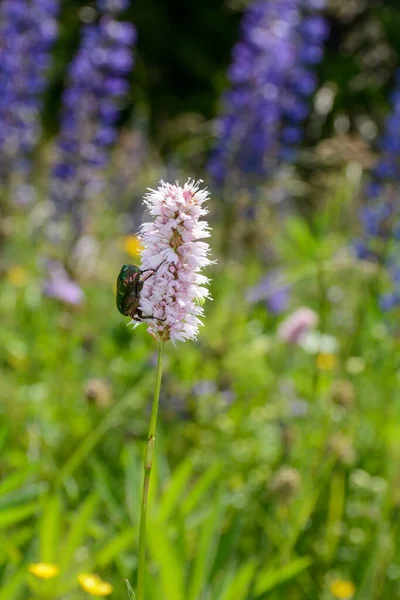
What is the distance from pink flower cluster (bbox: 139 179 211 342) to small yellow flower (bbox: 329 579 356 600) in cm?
120

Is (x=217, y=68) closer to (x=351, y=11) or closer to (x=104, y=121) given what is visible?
(x=351, y=11)

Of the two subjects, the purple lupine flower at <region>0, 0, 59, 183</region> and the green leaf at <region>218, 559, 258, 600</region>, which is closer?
the green leaf at <region>218, 559, 258, 600</region>

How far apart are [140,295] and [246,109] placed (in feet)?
10.2

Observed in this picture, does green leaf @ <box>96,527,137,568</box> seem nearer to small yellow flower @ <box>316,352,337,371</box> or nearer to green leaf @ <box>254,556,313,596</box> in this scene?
green leaf @ <box>254,556,313,596</box>

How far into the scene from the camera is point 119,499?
6.52 feet

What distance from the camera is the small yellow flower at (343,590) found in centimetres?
192

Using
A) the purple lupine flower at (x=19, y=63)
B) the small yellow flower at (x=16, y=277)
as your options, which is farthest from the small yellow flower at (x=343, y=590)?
the purple lupine flower at (x=19, y=63)

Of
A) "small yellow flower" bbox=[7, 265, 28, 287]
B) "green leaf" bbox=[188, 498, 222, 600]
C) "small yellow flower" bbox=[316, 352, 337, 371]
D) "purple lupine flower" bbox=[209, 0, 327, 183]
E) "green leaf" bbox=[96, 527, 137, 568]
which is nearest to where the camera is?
"green leaf" bbox=[188, 498, 222, 600]

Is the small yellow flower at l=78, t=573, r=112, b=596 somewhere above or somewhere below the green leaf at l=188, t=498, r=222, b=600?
below

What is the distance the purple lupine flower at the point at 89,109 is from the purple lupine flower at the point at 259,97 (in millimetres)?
528

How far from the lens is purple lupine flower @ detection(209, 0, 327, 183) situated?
3924 millimetres

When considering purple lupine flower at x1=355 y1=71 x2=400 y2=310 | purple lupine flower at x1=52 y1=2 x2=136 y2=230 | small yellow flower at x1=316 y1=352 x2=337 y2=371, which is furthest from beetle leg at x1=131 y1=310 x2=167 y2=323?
purple lupine flower at x1=52 y1=2 x2=136 y2=230

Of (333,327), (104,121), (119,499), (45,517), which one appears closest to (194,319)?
(45,517)

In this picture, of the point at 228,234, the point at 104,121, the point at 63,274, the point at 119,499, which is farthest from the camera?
the point at 104,121
